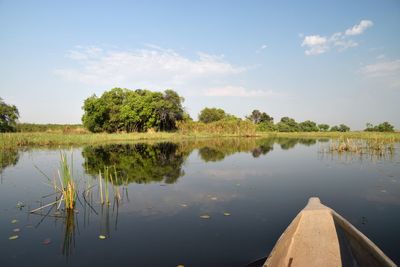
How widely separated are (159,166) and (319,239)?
1026cm

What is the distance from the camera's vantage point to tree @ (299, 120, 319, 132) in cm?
7069

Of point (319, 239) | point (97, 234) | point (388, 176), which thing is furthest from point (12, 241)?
point (388, 176)

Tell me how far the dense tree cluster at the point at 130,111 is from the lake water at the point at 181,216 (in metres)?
31.0

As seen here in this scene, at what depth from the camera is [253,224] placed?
5.59 metres

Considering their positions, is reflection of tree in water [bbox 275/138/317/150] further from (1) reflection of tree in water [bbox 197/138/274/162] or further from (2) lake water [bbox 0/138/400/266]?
(2) lake water [bbox 0/138/400/266]

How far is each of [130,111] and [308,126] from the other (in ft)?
157

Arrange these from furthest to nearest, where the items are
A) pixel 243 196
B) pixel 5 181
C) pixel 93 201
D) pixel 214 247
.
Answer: pixel 5 181
pixel 243 196
pixel 93 201
pixel 214 247

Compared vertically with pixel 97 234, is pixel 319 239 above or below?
above

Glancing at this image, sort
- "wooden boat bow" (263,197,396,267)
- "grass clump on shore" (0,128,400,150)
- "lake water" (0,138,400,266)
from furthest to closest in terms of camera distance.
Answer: "grass clump on shore" (0,128,400,150) < "lake water" (0,138,400,266) < "wooden boat bow" (263,197,396,267)

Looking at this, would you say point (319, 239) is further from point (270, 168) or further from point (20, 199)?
point (270, 168)

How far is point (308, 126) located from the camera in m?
71.4

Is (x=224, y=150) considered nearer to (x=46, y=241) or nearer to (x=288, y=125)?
(x=46, y=241)

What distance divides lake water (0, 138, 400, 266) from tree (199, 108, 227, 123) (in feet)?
191

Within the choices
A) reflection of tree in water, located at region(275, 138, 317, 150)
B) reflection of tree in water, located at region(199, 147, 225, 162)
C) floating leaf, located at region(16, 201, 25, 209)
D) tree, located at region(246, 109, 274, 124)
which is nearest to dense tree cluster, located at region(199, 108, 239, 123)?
tree, located at region(246, 109, 274, 124)
